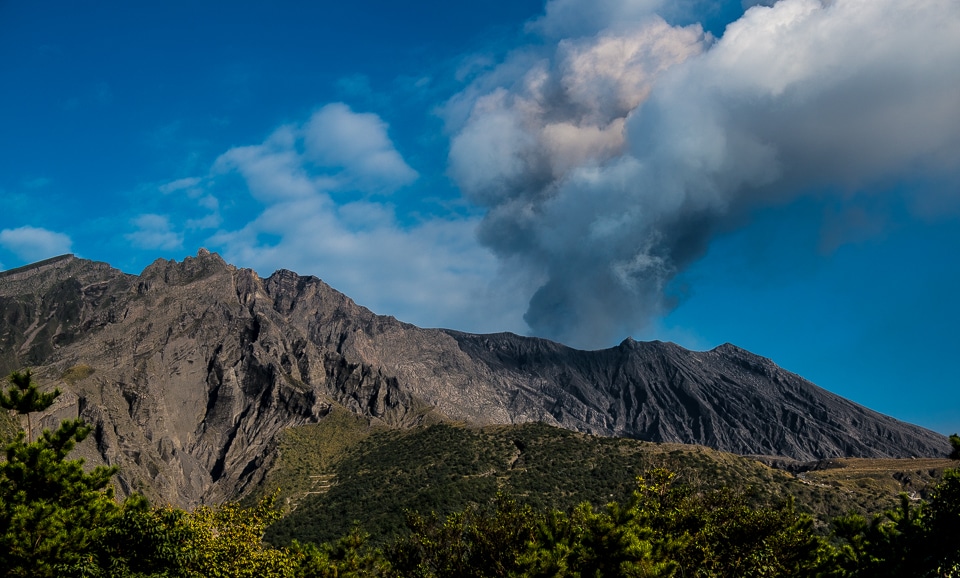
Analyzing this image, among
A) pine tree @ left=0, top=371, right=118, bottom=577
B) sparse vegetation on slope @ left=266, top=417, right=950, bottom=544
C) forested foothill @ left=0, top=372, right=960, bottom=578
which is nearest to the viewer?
forested foothill @ left=0, top=372, right=960, bottom=578

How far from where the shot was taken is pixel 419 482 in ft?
533

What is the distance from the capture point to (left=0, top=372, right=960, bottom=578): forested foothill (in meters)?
31.6

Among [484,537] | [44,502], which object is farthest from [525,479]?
[44,502]

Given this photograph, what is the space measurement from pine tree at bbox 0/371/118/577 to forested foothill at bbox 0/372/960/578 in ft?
0.22

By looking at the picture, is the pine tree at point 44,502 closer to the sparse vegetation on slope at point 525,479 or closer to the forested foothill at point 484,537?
the forested foothill at point 484,537

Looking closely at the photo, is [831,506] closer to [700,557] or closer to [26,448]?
[700,557]

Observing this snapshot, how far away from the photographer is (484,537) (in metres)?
39.4

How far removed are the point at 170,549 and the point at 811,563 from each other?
3653 cm

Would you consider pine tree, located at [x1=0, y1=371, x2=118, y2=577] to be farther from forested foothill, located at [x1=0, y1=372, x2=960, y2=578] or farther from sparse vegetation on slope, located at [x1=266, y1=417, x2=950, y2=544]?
sparse vegetation on slope, located at [x1=266, y1=417, x2=950, y2=544]

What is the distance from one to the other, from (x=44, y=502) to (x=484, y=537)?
25.3 meters

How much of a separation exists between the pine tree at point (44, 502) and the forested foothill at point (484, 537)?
68 mm

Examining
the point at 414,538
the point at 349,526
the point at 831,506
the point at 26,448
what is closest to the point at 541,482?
the point at 349,526

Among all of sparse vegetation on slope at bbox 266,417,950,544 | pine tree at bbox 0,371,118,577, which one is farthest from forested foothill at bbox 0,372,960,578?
sparse vegetation on slope at bbox 266,417,950,544

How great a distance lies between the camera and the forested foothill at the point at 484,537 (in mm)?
31562
